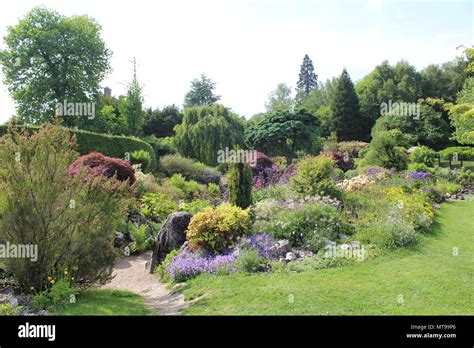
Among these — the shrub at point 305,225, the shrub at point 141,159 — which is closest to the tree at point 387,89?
the shrub at point 141,159

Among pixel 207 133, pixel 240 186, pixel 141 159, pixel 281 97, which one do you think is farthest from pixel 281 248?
pixel 281 97

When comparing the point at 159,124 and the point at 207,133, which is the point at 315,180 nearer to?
the point at 207,133

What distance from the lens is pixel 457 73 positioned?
41375mm

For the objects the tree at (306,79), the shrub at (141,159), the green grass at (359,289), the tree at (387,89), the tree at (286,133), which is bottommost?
the green grass at (359,289)

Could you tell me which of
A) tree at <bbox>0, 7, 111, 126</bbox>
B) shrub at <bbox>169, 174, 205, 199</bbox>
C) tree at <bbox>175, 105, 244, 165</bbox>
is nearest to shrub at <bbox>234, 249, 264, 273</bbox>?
shrub at <bbox>169, 174, 205, 199</bbox>

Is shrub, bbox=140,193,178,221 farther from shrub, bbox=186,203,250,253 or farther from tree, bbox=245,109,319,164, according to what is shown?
tree, bbox=245,109,319,164

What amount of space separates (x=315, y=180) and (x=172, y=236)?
182 inches

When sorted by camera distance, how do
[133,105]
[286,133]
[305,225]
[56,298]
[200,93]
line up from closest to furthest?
[56,298] → [305,225] → [286,133] → [133,105] → [200,93]

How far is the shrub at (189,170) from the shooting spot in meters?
21.6

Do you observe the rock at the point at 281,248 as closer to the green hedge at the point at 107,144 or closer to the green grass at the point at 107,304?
the green grass at the point at 107,304

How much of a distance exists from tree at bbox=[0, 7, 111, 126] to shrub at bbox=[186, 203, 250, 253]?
2354 centimetres

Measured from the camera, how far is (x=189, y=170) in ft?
72.1
